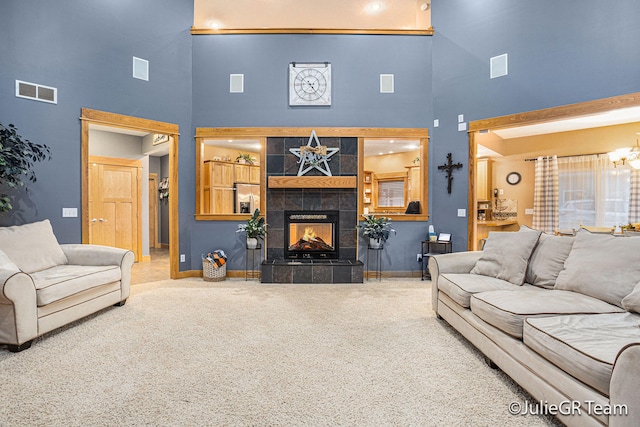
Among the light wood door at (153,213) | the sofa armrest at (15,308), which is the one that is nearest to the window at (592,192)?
the sofa armrest at (15,308)

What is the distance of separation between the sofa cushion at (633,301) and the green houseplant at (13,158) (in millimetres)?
5215

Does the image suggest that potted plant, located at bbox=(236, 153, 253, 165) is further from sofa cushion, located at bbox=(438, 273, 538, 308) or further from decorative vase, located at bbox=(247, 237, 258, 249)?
sofa cushion, located at bbox=(438, 273, 538, 308)

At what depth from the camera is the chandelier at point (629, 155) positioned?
5.76 m

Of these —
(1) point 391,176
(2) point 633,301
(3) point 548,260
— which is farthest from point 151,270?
(1) point 391,176

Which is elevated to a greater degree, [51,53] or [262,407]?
[51,53]

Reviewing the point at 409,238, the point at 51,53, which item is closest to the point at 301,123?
the point at 409,238

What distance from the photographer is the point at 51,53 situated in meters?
4.00

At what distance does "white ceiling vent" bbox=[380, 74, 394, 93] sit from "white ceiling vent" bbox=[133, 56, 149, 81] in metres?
3.55

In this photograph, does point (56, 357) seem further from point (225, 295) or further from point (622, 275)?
point (622, 275)

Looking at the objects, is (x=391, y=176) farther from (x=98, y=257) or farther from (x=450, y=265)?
(x=98, y=257)

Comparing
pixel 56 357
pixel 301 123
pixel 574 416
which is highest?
pixel 301 123

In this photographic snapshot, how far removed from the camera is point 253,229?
16.0 ft

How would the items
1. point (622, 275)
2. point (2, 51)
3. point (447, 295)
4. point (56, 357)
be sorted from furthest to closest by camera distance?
1. point (2, 51)
2. point (447, 295)
3. point (56, 357)
4. point (622, 275)

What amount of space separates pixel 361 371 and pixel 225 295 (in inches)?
96.1
